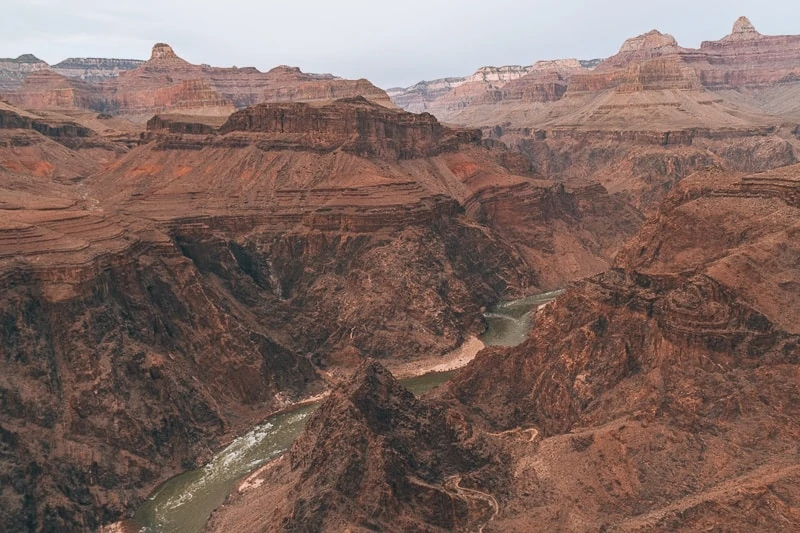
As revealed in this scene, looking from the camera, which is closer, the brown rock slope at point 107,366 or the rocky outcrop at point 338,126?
the brown rock slope at point 107,366

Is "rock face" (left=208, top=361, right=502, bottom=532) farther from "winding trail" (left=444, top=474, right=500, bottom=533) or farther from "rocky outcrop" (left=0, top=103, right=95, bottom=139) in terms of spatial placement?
"rocky outcrop" (left=0, top=103, right=95, bottom=139)

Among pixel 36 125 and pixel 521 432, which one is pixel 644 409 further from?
pixel 36 125

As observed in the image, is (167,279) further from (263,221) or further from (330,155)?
(330,155)

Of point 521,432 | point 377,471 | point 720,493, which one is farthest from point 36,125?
point 720,493

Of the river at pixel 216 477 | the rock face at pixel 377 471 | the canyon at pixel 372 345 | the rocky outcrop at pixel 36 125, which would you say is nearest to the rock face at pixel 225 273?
the canyon at pixel 372 345

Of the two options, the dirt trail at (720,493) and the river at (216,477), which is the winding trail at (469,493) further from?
the river at (216,477)

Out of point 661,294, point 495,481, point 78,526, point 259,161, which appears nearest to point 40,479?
point 78,526

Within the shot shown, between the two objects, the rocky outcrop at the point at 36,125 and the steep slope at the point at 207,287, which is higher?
the rocky outcrop at the point at 36,125
